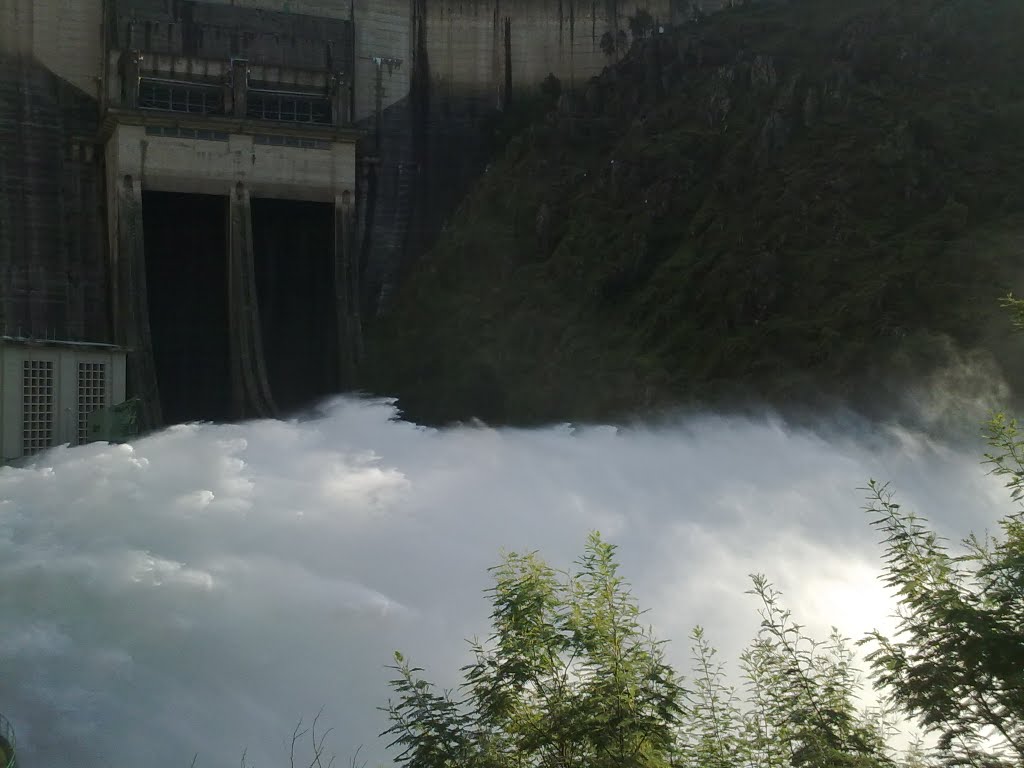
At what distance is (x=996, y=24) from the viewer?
1694 inches

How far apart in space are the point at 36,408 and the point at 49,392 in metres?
0.62


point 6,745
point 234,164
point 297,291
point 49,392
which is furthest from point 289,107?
point 6,745

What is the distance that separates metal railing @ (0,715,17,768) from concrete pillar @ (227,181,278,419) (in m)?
21.7

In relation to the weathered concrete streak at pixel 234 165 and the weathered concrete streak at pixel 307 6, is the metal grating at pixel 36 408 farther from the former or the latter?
the weathered concrete streak at pixel 307 6

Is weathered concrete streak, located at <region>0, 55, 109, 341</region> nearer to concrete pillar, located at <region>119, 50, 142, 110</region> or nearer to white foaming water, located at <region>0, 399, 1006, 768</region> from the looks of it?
concrete pillar, located at <region>119, 50, 142, 110</region>

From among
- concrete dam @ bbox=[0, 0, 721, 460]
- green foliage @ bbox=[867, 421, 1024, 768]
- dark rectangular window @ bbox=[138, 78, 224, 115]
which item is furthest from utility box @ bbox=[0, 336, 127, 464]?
green foliage @ bbox=[867, 421, 1024, 768]

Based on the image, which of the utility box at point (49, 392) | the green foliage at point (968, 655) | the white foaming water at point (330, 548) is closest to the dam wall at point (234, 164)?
the utility box at point (49, 392)

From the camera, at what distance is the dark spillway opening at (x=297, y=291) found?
140 ft

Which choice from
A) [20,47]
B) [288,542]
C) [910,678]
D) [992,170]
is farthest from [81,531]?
[992,170]

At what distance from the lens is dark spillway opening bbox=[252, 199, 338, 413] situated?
42.7m

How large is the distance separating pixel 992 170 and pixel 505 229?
17.1 metres

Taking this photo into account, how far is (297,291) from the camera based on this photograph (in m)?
43.6

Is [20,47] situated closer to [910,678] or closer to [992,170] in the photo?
[992,170]

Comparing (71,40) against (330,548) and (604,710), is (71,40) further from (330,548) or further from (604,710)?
(604,710)
